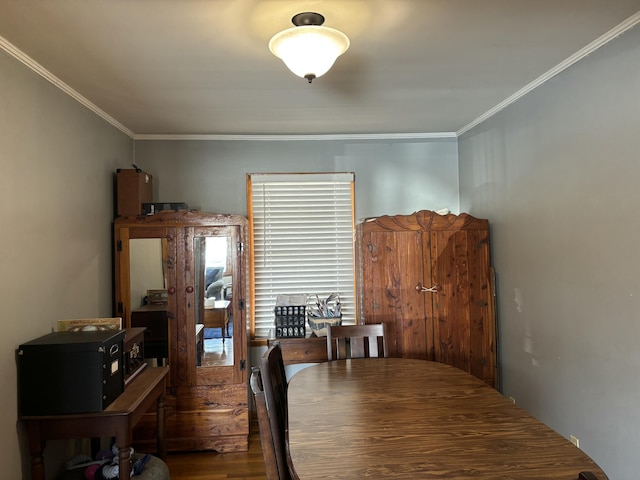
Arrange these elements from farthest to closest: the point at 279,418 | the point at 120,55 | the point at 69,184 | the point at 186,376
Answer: the point at 186,376 < the point at 69,184 < the point at 120,55 < the point at 279,418

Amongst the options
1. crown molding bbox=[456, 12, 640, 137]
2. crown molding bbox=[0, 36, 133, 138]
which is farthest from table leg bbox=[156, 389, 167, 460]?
crown molding bbox=[456, 12, 640, 137]

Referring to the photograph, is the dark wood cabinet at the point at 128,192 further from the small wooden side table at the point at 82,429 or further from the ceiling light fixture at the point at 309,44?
the ceiling light fixture at the point at 309,44

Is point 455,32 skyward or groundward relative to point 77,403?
skyward

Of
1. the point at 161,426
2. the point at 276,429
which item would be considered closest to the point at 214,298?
the point at 161,426

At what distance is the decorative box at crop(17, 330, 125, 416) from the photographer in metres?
2.04

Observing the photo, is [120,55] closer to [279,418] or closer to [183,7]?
[183,7]

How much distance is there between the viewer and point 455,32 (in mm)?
1993

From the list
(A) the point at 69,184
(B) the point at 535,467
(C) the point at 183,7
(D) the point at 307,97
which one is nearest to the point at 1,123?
(A) the point at 69,184

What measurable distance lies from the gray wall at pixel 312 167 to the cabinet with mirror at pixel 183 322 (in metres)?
0.63

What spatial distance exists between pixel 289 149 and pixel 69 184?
1.84m

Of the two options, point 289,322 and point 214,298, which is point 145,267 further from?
point 289,322

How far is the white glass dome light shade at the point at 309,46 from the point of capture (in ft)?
5.54

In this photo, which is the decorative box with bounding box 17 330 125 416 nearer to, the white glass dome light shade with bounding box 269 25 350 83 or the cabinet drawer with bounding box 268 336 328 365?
the cabinet drawer with bounding box 268 336 328 365

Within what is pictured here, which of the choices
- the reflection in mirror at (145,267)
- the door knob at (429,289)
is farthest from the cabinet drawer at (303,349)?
the reflection in mirror at (145,267)
